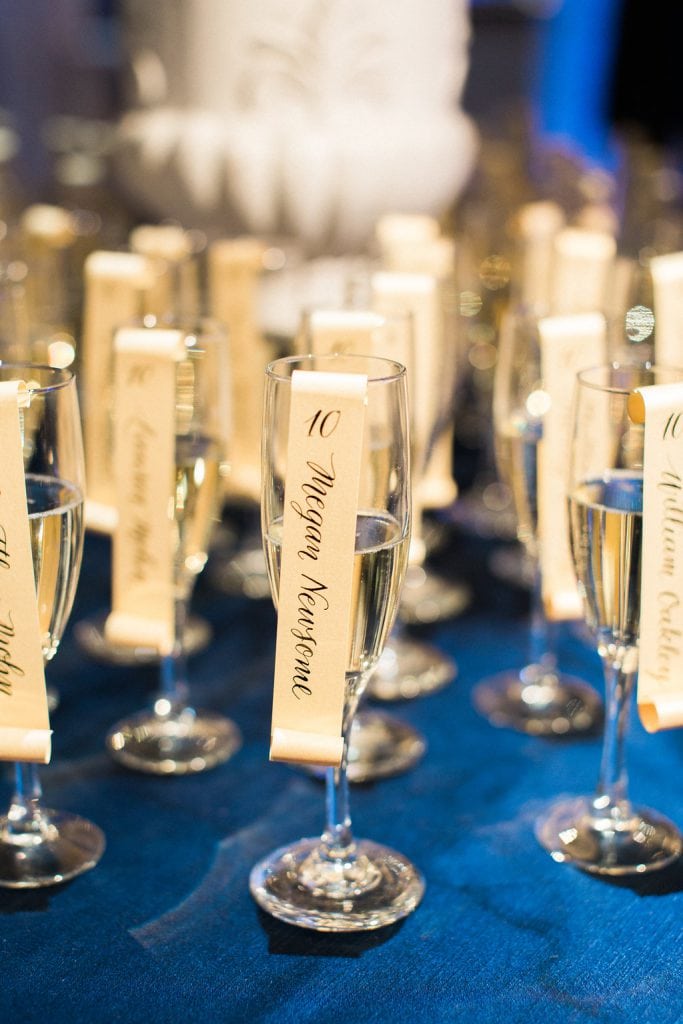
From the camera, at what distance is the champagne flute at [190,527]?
2.75 feet

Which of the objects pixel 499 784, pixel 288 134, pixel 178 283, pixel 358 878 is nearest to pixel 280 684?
pixel 358 878

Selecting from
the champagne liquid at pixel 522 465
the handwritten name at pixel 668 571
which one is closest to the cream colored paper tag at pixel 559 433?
the champagne liquid at pixel 522 465

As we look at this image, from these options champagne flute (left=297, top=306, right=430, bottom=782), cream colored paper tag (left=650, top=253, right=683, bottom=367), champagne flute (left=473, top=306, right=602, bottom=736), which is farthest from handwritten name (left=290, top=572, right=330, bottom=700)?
cream colored paper tag (left=650, top=253, right=683, bottom=367)

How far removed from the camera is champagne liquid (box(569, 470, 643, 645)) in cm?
70

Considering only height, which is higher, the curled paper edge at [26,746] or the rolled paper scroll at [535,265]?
the rolled paper scroll at [535,265]

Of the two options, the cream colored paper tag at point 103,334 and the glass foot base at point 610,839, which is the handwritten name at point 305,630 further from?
the cream colored paper tag at point 103,334

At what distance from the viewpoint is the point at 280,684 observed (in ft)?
2.17

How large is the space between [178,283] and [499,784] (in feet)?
1.74

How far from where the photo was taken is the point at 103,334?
966 mm

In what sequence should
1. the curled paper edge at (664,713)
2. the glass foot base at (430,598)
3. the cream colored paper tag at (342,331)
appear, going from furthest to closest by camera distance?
the glass foot base at (430,598) → the cream colored paper tag at (342,331) → the curled paper edge at (664,713)

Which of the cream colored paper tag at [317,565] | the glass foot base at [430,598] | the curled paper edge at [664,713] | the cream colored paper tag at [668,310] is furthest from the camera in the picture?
the glass foot base at [430,598]

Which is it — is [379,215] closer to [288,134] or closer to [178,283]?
[288,134]

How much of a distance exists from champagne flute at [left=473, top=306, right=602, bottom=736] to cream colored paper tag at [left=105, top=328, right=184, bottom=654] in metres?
0.27

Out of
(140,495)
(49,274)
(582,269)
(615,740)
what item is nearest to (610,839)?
(615,740)
